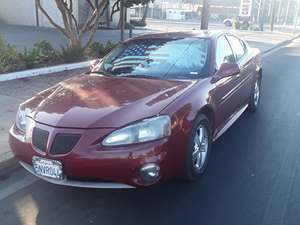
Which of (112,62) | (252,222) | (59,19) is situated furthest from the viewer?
(59,19)

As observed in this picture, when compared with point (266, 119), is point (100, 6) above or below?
above

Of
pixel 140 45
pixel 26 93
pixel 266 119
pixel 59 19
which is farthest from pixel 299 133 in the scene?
pixel 59 19

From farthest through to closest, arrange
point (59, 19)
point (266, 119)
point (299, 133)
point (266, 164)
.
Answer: point (59, 19), point (266, 119), point (299, 133), point (266, 164)

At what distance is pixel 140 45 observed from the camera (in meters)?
5.18

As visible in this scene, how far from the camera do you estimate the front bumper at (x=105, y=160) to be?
10.9 ft

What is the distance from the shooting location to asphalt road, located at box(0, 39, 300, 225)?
3.49 meters

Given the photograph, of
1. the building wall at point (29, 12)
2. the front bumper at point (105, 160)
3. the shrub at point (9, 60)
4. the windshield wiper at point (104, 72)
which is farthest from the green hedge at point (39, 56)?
the building wall at point (29, 12)

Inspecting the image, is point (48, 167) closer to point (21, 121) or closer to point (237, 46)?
point (21, 121)

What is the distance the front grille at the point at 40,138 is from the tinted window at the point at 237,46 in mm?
3207

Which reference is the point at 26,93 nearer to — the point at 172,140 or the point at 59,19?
the point at 172,140

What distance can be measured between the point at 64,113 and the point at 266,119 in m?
4.05

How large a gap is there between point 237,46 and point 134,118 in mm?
3109

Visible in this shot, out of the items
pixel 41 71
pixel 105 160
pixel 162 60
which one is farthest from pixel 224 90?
pixel 41 71

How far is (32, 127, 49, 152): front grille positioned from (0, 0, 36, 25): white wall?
23161mm
